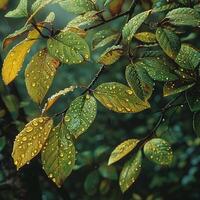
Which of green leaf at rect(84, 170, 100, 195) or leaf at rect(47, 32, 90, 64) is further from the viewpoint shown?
green leaf at rect(84, 170, 100, 195)

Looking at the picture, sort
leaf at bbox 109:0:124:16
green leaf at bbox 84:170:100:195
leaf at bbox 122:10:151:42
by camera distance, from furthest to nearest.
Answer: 1. green leaf at bbox 84:170:100:195
2. leaf at bbox 109:0:124:16
3. leaf at bbox 122:10:151:42

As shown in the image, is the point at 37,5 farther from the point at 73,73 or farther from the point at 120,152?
the point at 73,73

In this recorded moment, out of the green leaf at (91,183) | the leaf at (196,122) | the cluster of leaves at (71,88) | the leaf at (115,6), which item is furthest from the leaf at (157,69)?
the green leaf at (91,183)

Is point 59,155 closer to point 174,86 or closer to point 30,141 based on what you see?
point 30,141

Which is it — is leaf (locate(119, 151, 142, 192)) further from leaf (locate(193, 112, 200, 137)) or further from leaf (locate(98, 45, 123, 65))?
leaf (locate(98, 45, 123, 65))

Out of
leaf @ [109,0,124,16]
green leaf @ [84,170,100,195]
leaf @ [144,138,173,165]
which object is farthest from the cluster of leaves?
green leaf @ [84,170,100,195]

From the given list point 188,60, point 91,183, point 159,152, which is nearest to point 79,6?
point 188,60

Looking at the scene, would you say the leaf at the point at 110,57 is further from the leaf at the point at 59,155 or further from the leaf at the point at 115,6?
the leaf at the point at 115,6
